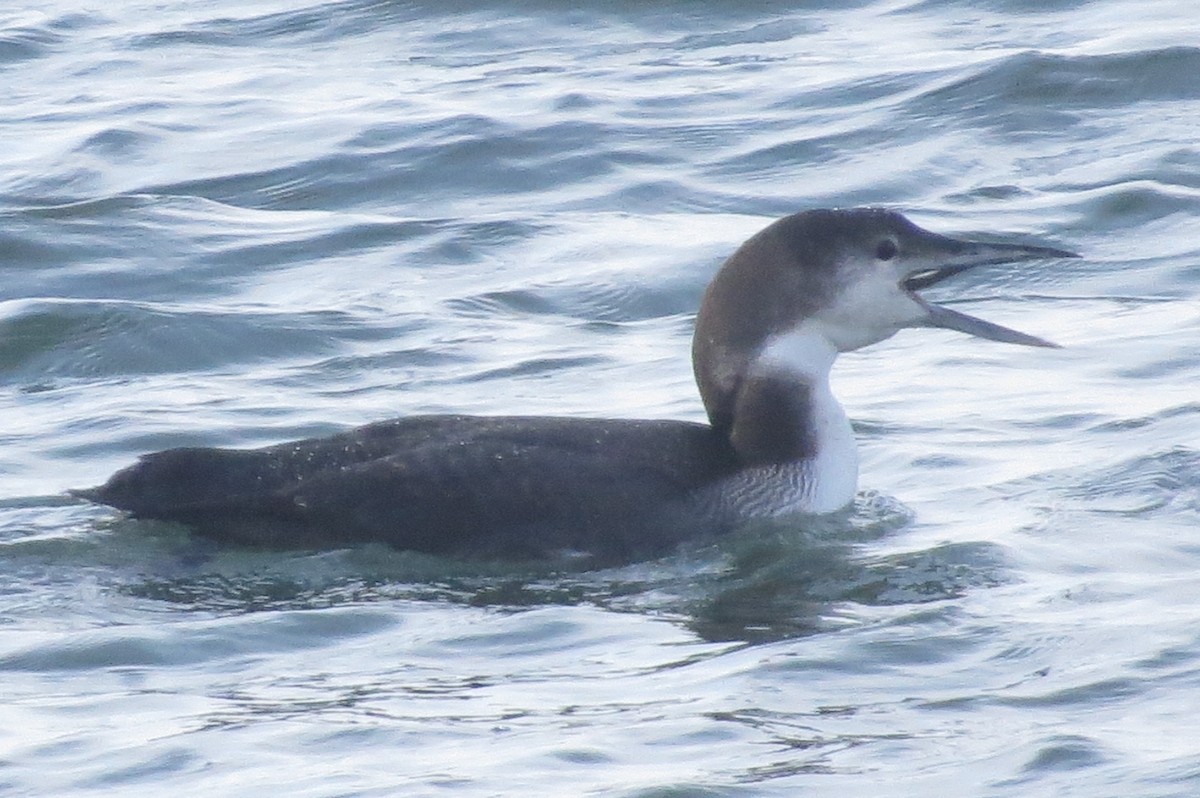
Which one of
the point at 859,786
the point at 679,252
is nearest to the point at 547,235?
the point at 679,252

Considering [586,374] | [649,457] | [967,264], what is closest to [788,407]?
[649,457]

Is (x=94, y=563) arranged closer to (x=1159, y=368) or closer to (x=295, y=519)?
(x=295, y=519)

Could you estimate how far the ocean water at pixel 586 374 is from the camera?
16.9ft

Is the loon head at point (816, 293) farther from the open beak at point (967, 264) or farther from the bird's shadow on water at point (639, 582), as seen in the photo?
the bird's shadow on water at point (639, 582)

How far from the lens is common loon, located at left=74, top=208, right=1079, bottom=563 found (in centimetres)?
636

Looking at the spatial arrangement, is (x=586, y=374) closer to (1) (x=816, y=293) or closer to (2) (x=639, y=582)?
Answer: (1) (x=816, y=293)

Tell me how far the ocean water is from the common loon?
9 cm

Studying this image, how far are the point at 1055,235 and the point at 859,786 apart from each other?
17.6 ft

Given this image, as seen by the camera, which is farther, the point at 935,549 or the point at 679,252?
the point at 679,252

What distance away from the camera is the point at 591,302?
9281 millimetres

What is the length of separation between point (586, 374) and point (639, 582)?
2.22m

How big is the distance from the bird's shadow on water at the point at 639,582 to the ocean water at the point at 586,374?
0.05 feet

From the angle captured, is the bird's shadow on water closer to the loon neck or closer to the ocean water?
the ocean water

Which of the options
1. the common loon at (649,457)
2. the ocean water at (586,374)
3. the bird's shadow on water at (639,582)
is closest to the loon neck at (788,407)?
the common loon at (649,457)
